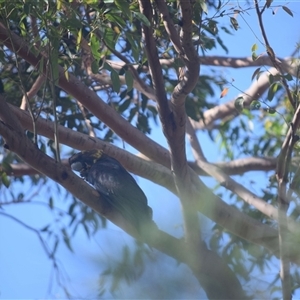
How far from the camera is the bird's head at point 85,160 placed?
19.2 ft

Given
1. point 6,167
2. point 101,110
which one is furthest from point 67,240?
point 6,167

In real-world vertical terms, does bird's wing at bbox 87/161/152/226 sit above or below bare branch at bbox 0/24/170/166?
below

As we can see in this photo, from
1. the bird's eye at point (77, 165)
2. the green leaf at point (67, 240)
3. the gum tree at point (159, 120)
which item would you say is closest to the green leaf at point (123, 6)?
the gum tree at point (159, 120)

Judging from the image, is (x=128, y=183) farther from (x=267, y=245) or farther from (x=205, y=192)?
(x=267, y=245)

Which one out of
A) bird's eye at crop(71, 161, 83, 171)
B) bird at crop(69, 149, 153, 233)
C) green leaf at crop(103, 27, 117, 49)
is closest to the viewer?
green leaf at crop(103, 27, 117, 49)

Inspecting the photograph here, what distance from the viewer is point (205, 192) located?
19.0 ft

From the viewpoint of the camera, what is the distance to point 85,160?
5.94 metres

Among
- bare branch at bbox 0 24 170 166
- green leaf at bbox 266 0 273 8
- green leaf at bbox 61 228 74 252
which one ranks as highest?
green leaf at bbox 266 0 273 8

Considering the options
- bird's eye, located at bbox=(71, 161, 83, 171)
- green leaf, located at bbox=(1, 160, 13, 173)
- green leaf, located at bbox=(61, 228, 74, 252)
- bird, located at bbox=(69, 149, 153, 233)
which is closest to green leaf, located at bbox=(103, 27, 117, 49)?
bird, located at bbox=(69, 149, 153, 233)

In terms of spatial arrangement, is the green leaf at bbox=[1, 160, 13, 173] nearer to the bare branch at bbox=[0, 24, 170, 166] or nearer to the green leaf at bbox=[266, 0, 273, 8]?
the bare branch at bbox=[0, 24, 170, 166]

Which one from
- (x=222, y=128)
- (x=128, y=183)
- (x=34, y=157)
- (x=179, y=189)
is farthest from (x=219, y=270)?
(x=222, y=128)

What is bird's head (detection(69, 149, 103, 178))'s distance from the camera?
5.86m

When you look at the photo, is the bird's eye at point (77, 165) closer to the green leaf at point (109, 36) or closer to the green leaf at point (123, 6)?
the green leaf at point (109, 36)

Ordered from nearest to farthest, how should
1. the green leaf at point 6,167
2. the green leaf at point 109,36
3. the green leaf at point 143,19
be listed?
the green leaf at point 143,19 < the green leaf at point 109,36 < the green leaf at point 6,167
